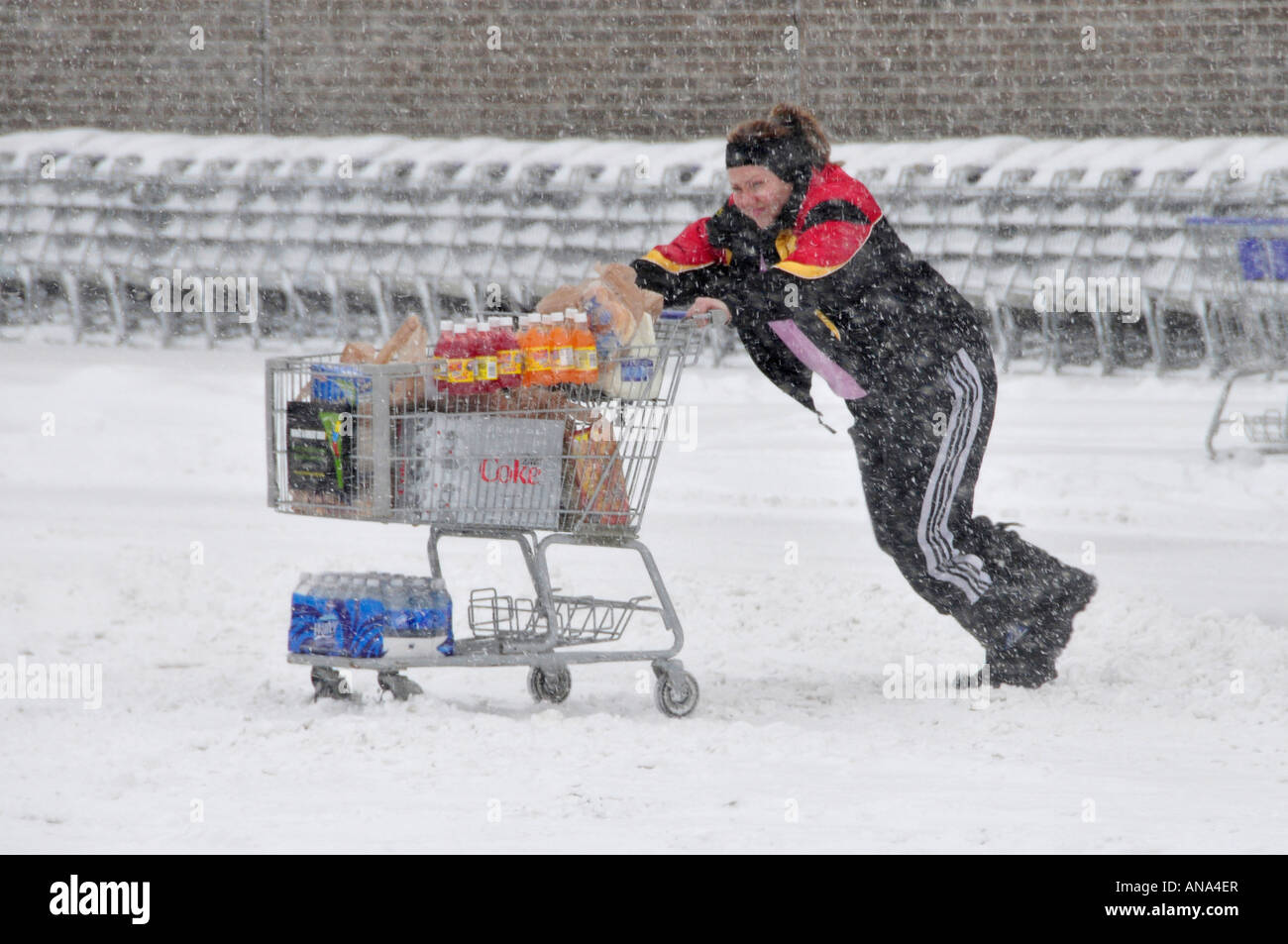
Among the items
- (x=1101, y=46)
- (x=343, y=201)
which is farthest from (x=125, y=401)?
(x=1101, y=46)

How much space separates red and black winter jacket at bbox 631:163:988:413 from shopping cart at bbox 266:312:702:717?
269 mm

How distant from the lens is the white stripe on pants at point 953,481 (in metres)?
4.81

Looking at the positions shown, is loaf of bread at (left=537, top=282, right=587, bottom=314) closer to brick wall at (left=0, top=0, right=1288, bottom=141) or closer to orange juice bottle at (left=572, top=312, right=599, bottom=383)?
orange juice bottle at (left=572, top=312, right=599, bottom=383)

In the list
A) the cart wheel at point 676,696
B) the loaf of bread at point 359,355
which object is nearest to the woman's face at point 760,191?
the loaf of bread at point 359,355

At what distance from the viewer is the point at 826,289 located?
4.55 m

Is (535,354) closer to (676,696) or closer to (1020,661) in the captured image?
(676,696)

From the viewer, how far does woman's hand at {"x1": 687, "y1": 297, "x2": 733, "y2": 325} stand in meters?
4.49

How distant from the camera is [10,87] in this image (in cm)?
1659

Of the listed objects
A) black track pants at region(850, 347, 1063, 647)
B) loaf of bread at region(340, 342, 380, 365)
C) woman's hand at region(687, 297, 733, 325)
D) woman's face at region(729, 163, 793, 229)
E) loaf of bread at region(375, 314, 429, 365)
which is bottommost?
black track pants at region(850, 347, 1063, 647)

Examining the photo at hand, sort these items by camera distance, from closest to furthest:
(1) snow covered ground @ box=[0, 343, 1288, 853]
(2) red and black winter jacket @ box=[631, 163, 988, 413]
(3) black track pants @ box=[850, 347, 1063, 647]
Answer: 1. (1) snow covered ground @ box=[0, 343, 1288, 853]
2. (2) red and black winter jacket @ box=[631, 163, 988, 413]
3. (3) black track pants @ box=[850, 347, 1063, 647]

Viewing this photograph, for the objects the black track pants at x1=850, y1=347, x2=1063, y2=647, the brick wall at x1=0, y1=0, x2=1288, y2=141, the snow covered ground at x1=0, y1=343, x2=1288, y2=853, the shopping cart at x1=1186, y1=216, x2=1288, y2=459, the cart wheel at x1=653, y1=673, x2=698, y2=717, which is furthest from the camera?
the brick wall at x1=0, y1=0, x2=1288, y2=141

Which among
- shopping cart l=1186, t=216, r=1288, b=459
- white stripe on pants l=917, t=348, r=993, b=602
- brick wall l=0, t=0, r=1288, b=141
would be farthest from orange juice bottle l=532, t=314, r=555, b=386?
brick wall l=0, t=0, r=1288, b=141

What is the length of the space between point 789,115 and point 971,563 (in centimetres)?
133

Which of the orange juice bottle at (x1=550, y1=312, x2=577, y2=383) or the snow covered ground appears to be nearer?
the snow covered ground
